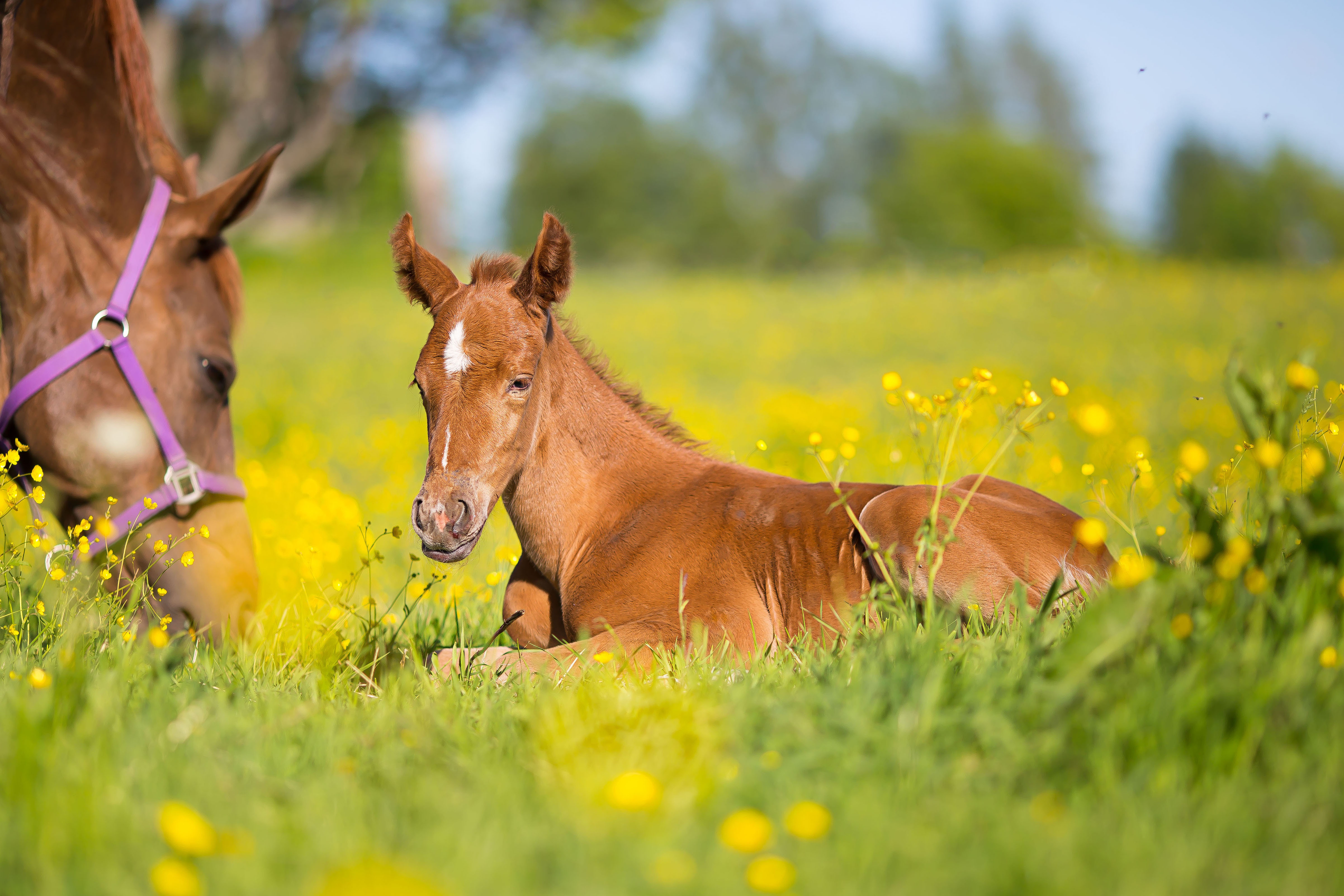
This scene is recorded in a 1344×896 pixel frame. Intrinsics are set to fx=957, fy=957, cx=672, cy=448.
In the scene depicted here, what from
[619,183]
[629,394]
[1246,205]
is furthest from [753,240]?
[629,394]

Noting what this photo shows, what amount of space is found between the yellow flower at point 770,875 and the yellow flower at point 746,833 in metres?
0.05

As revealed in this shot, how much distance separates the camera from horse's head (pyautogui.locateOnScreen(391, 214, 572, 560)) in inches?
116

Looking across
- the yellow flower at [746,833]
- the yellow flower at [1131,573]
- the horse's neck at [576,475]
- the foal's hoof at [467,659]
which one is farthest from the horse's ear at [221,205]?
the yellow flower at [1131,573]

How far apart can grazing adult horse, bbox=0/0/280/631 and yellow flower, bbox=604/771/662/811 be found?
2.12 meters

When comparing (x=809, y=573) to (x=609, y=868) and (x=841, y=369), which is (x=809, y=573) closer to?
(x=609, y=868)

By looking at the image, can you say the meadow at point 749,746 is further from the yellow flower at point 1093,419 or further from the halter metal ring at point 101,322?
the halter metal ring at point 101,322

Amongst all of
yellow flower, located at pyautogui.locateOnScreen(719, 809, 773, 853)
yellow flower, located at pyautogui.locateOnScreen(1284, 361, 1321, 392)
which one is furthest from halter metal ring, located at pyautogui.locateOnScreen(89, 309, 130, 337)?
yellow flower, located at pyautogui.locateOnScreen(1284, 361, 1321, 392)

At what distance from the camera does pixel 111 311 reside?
10.8ft

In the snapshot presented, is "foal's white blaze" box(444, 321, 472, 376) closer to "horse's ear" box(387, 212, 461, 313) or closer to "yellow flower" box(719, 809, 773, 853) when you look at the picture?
"horse's ear" box(387, 212, 461, 313)

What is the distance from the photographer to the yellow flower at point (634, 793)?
1826 millimetres

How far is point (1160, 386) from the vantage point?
Answer: 34.4 feet

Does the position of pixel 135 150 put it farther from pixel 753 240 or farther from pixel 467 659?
pixel 753 240

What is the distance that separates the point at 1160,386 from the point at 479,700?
986 cm

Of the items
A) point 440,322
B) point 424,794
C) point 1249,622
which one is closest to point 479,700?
point 424,794
